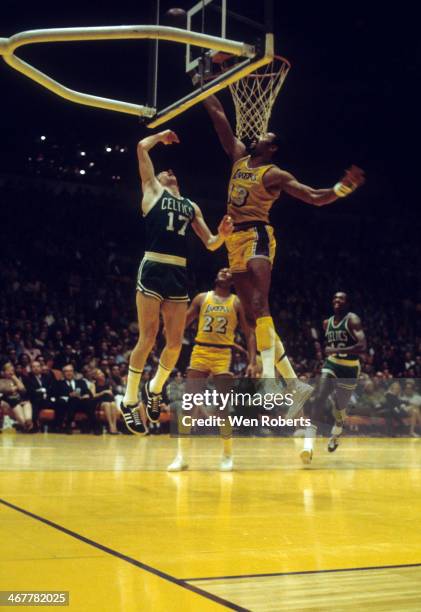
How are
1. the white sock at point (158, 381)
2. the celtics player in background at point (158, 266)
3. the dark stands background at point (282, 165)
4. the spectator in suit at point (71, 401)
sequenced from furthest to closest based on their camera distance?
the dark stands background at point (282, 165) < the spectator in suit at point (71, 401) < the white sock at point (158, 381) < the celtics player in background at point (158, 266)

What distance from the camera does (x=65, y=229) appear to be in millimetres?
19984

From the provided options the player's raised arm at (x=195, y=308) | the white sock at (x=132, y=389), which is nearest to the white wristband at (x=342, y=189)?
the white sock at (x=132, y=389)

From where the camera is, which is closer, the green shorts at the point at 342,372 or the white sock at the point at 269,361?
the white sock at the point at 269,361

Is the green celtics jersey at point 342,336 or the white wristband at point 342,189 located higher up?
the white wristband at point 342,189

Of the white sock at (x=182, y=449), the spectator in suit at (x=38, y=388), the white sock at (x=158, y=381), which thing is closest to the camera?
the white sock at (x=158, y=381)

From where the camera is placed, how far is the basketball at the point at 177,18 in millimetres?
6172

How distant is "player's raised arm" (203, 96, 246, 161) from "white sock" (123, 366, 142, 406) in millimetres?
2088

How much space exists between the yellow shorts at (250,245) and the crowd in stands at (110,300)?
7411mm

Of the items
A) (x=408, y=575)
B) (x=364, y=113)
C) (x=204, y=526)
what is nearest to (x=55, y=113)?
(x=364, y=113)

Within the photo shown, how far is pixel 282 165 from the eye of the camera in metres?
21.2

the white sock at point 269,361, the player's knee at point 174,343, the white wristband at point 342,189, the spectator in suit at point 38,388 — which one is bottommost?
the spectator in suit at point 38,388

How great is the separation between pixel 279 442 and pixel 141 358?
8.27m

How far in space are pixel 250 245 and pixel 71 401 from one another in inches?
312

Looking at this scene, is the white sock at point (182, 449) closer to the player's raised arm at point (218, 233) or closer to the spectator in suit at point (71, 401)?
the player's raised arm at point (218, 233)
